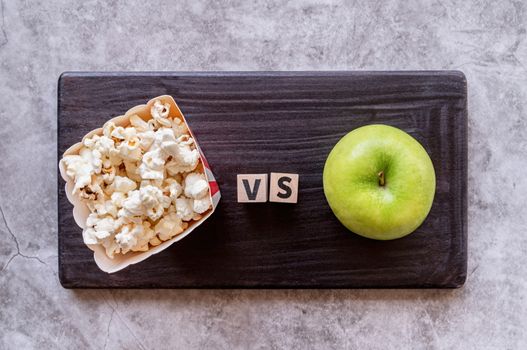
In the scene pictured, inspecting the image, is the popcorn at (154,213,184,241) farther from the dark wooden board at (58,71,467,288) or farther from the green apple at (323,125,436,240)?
the green apple at (323,125,436,240)

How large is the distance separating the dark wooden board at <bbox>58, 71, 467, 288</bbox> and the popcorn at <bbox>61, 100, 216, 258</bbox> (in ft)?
0.47

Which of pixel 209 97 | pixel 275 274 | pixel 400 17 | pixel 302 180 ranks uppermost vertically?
pixel 400 17

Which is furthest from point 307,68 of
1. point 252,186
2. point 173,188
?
point 173,188

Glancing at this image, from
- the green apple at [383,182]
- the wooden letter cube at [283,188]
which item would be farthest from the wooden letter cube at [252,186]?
the green apple at [383,182]

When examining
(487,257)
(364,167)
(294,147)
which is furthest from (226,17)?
(487,257)

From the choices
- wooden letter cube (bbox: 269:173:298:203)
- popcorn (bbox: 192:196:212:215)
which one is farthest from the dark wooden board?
popcorn (bbox: 192:196:212:215)

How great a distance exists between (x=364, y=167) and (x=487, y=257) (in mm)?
383

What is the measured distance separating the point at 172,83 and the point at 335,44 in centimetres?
32

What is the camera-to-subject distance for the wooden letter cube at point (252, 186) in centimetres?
98

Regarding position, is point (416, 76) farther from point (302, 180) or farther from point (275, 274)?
point (275, 274)

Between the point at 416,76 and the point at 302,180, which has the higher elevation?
the point at 416,76

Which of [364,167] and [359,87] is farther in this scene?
[359,87]

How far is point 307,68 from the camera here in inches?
43.3

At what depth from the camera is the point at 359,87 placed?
1.06 m
